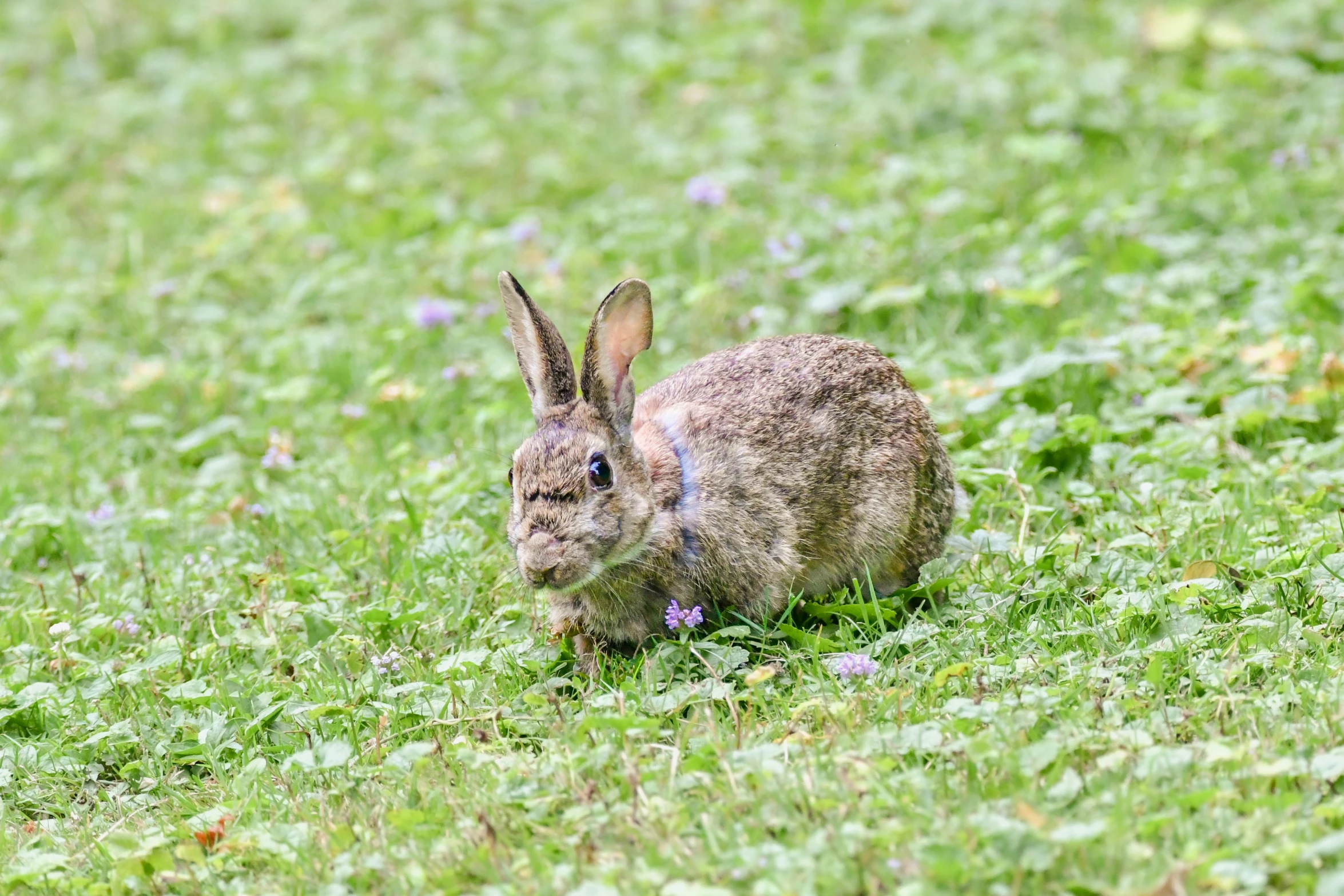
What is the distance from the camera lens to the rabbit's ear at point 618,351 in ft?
15.8

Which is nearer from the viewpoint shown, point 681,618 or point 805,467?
point 681,618

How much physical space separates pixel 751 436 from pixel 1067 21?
6.19 m

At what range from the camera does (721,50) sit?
35.4ft

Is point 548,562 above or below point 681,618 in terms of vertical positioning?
above

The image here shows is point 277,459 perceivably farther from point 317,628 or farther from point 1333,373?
point 1333,373

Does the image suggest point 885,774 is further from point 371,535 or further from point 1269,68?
point 1269,68

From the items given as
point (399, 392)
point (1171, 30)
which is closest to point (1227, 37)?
point (1171, 30)

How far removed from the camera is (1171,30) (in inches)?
384

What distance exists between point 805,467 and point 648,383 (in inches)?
70.5

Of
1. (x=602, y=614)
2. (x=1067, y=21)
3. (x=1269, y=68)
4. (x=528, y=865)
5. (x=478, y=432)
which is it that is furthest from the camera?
(x=1067, y=21)

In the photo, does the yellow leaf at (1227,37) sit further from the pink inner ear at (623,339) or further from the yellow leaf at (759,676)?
the yellow leaf at (759,676)

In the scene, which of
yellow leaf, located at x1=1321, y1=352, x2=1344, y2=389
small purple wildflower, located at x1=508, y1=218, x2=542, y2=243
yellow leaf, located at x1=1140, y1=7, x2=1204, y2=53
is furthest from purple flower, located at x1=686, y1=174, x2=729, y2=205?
yellow leaf, located at x1=1321, y1=352, x2=1344, y2=389

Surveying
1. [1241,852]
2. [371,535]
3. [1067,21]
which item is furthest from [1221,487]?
[1067,21]

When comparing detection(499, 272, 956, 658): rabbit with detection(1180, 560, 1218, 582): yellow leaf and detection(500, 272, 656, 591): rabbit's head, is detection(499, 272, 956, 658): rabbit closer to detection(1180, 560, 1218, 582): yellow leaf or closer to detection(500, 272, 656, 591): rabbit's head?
detection(500, 272, 656, 591): rabbit's head
